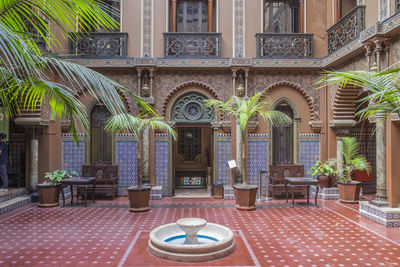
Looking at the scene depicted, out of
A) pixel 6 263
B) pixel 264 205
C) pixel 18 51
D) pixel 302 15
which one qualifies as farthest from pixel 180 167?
pixel 18 51

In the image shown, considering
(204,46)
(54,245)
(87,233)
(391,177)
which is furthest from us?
(204,46)

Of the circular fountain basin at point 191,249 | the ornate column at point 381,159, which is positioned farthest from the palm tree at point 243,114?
the circular fountain basin at point 191,249

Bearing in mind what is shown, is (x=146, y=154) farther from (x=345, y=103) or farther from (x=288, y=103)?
(x=345, y=103)

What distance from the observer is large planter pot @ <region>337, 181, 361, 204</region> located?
820 cm

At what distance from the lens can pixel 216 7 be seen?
30.6 feet

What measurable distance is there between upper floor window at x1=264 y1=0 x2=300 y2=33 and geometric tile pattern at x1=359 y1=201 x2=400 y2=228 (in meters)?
5.86

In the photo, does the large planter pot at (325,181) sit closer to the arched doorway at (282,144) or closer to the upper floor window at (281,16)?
the arched doorway at (282,144)

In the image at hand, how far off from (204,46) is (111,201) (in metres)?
5.27

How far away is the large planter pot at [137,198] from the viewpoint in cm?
734

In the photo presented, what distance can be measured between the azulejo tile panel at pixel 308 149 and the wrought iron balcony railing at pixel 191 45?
3716mm

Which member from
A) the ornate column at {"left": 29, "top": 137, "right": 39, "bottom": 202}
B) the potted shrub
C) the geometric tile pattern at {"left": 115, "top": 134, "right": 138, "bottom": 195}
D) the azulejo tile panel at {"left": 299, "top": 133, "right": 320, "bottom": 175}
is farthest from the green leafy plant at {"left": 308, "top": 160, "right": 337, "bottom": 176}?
the ornate column at {"left": 29, "top": 137, "right": 39, "bottom": 202}

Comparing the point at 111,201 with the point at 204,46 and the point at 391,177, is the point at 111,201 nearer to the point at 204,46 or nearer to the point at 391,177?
the point at 204,46

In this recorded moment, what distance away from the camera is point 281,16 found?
9.61 meters

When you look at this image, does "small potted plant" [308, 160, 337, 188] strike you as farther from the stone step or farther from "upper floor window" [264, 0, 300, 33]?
the stone step
